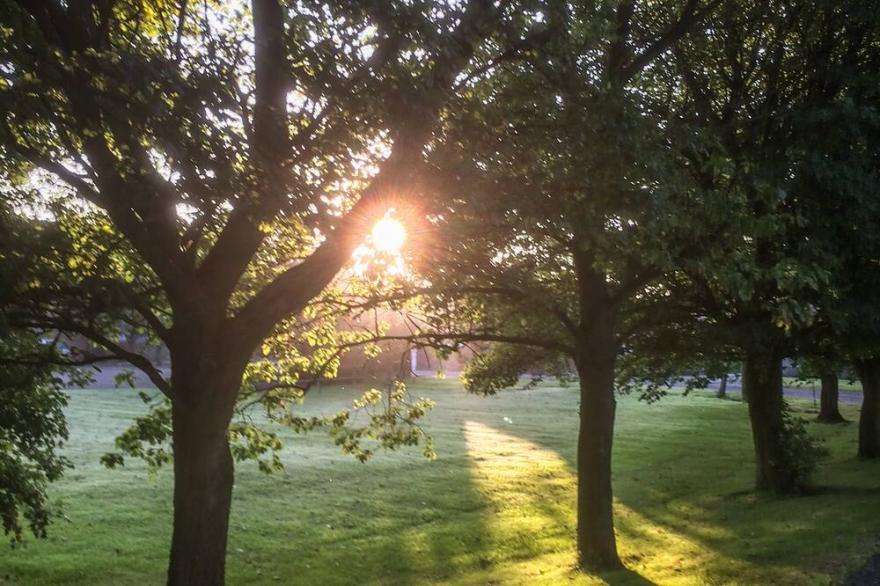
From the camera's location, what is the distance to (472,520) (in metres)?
20.0

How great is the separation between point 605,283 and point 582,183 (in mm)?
5542

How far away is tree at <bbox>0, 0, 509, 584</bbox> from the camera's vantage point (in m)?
6.56

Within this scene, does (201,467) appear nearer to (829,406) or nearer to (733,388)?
(829,406)

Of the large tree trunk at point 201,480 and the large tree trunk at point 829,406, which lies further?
the large tree trunk at point 829,406

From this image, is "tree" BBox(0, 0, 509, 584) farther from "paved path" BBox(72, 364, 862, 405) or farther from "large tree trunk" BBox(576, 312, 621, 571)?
"paved path" BBox(72, 364, 862, 405)

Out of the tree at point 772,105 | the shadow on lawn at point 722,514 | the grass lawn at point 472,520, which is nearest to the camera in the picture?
the tree at point 772,105

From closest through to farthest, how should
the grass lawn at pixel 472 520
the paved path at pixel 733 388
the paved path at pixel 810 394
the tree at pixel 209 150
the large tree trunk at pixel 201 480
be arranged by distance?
the tree at pixel 209 150 < the large tree trunk at pixel 201 480 < the grass lawn at pixel 472 520 < the paved path at pixel 810 394 < the paved path at pixel 733 388

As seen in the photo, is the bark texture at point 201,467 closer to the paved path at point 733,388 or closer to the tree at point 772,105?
the tree at point 772,105

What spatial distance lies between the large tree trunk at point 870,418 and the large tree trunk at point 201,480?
19.4 meters

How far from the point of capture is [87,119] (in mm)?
6727

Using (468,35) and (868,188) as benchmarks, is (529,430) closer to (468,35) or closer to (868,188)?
(868,188)

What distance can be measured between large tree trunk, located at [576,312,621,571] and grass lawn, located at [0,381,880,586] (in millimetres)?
640

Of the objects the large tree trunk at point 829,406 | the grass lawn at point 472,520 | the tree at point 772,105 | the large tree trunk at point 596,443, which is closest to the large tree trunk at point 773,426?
the grass lawn at point 472,520

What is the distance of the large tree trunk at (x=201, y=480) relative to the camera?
7707 mm
